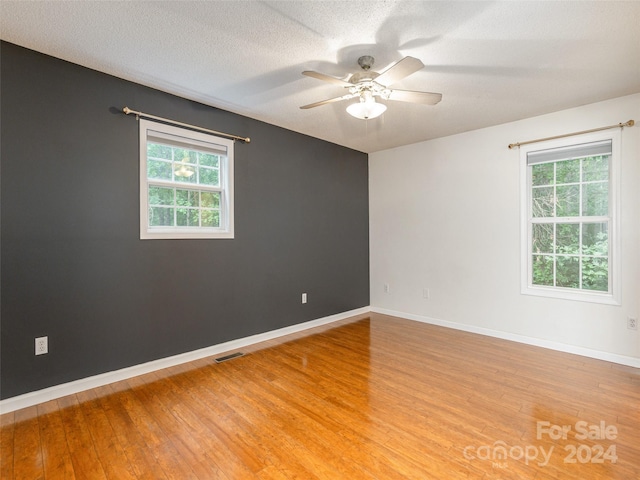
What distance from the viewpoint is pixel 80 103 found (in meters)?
2.50

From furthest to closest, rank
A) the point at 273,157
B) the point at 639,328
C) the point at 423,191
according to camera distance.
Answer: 1. the point at 423,191
2. the point at 273,157
3. the point at 639,328

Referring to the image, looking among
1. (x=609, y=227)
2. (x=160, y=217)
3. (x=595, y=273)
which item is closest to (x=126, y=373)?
(x=160, y=217)

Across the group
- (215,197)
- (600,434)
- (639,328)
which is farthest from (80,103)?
(639,328)

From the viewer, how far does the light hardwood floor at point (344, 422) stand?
167cm

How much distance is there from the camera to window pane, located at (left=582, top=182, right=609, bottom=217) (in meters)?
3.17

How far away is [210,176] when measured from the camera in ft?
11.0

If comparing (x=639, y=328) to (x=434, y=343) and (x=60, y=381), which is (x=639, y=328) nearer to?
(x=434, y=343)

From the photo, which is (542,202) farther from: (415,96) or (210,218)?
(210,218)

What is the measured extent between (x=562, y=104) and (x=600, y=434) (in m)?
2.99

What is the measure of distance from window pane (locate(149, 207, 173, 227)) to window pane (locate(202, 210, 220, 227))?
335 millimetres

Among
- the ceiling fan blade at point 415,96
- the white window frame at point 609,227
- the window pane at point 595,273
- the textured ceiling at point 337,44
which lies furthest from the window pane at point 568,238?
the ceiling fan blade at point 415,96

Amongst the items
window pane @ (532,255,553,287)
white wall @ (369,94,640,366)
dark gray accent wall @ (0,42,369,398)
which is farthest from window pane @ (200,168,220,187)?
window pane @ (532,255,553,287)

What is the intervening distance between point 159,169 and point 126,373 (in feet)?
6.06

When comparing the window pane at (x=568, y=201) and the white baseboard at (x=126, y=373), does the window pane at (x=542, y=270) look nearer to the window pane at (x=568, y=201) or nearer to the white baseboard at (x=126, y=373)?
A: the window pane at (x=568, y=201)
